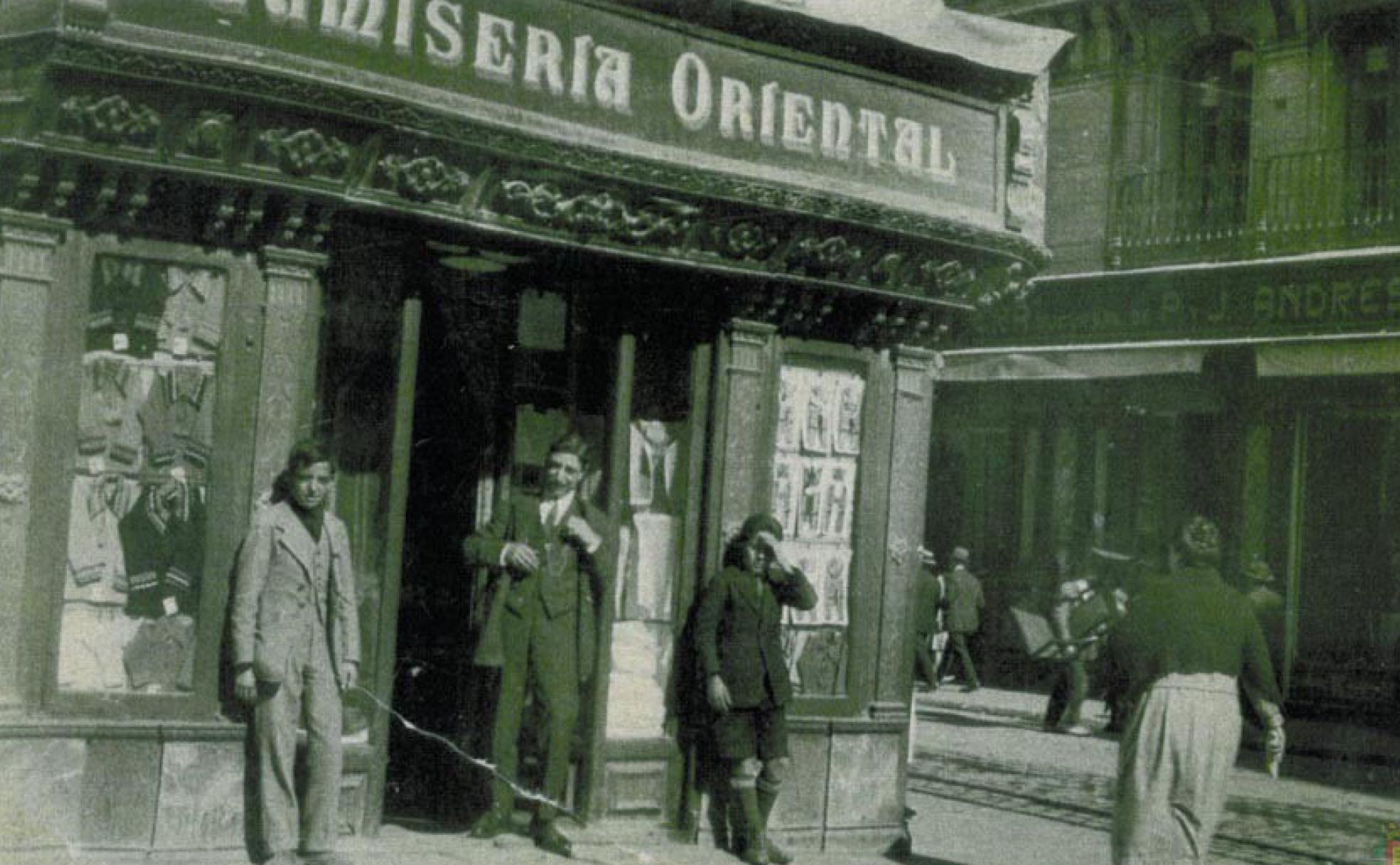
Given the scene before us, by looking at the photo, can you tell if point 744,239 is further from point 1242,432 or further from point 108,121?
point 1242,432

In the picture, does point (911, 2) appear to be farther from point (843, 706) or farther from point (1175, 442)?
point (1175, 442)

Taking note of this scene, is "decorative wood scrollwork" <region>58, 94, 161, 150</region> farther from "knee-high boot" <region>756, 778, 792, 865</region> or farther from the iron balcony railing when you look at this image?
the iron balcony railing

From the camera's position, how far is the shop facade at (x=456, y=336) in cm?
749

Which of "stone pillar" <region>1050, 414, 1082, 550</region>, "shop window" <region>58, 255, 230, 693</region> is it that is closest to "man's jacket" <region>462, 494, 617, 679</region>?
"shop window" <region>58, 255, 230, 693</region>

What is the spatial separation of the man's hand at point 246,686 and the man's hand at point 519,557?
1.51 m

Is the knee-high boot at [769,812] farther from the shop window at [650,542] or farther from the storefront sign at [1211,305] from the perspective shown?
the storefront sign at [1211,305]

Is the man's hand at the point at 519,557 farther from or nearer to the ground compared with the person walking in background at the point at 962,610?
farther from the ground

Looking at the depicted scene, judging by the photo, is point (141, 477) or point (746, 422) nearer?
point (141, 477)

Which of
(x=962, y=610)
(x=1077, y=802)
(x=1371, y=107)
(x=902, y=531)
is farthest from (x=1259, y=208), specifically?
(x=902, y=531)

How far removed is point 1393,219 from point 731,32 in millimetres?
12114

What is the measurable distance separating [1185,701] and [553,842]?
9.90 ft

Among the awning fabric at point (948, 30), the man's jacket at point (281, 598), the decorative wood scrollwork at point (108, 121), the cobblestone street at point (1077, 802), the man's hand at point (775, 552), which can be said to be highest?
the awning fabric at point (948, 30)

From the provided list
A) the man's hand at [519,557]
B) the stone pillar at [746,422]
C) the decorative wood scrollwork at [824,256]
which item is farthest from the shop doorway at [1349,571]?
the man's hand at [519,557]

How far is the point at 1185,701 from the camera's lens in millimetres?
7684
